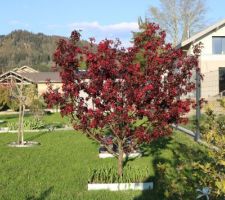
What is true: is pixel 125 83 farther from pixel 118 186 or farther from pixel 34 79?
pixel 34 79

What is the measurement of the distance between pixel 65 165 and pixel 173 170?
2836mm

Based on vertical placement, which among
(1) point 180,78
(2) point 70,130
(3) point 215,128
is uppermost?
(1) point 180,78

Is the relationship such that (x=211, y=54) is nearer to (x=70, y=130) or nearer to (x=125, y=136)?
(x=70, y=130)

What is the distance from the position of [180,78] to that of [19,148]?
22.0 feet

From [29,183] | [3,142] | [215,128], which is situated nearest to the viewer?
[215,128]

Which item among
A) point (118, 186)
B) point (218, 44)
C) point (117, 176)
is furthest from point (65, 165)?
point (218, 44)

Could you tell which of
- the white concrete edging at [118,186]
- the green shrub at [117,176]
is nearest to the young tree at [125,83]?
the green shrub at [117,176]

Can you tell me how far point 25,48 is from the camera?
15162 centimetres

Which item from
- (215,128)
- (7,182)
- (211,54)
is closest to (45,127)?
(7,182)

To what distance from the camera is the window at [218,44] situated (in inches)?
1465

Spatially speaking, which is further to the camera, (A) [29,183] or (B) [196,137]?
(B) [196,137]

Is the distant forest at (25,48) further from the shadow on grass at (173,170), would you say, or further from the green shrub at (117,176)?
the green shrub at (117,176)

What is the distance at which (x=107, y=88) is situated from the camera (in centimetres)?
744

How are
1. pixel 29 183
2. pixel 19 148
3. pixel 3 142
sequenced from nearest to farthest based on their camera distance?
pixel 29 183 < pixel 19 148 < pixel 3 142
